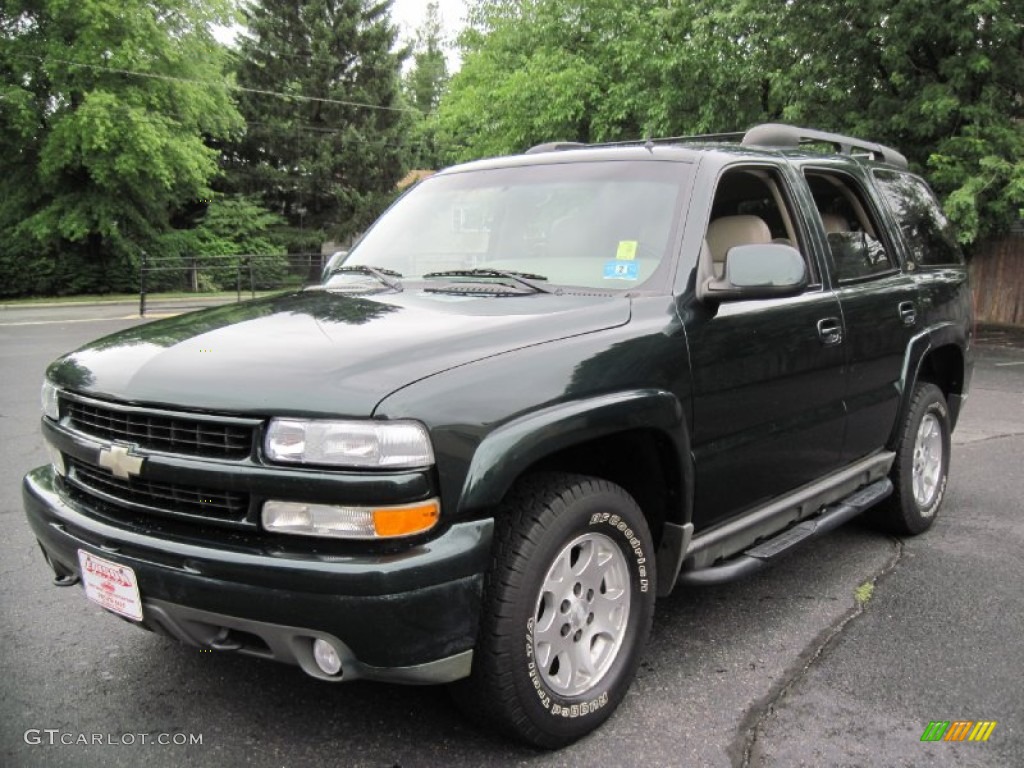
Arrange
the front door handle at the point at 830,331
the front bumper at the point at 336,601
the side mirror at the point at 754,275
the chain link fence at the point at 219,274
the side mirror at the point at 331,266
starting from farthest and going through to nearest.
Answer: the chain link fence at the point at 219,274
the side mirror at the point at 331,266
the front door handle at the point at 830,331
the side mirror at the point at 754,275
the front bumper at the point at 336,601

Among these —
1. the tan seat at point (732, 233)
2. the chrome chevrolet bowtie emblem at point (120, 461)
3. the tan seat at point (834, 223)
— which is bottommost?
the chrome chevrolet bowtie emblem at point (120, 461)

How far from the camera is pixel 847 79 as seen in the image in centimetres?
1380

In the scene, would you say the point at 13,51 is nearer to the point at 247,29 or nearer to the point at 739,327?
the point at 247,29

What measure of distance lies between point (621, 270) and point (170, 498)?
1.73 metres

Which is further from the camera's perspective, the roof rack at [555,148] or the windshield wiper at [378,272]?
the roof rack at [555,148]

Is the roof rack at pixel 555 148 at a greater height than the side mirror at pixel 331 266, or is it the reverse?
the roof rack at pixel 555 148

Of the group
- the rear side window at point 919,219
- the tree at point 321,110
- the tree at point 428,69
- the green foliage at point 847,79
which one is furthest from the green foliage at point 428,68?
the rear side window at point 919,219

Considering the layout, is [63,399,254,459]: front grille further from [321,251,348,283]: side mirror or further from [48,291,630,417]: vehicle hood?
[321,251,348,283]: side mirror

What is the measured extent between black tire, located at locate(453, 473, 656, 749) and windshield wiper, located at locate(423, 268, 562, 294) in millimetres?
822

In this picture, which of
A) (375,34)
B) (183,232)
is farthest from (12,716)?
(375,34)

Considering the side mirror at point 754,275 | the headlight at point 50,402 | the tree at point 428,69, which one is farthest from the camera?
the tree at point 428,69

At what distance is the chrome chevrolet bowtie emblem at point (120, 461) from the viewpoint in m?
2.41

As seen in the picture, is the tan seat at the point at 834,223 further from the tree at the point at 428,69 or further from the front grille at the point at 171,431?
the tree at the point at 428,69

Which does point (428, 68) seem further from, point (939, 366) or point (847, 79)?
point (939, 366)
